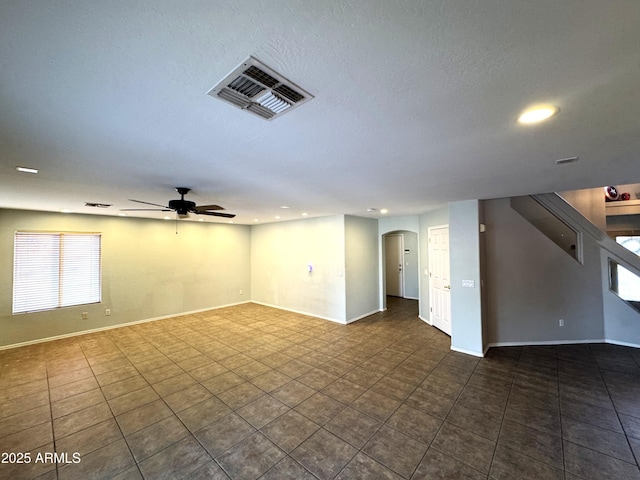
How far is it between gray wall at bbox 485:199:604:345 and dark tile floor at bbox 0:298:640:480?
0.35 meters

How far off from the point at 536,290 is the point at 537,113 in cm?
456

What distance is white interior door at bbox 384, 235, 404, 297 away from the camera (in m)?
9.39

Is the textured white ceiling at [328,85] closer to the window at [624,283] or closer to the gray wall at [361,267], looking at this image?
the window at [624,283]

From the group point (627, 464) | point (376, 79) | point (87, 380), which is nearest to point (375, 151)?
point (376, 79)

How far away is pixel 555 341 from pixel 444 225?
9.68ft

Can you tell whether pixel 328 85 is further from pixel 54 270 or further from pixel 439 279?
pixel 54 270

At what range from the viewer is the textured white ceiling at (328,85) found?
0.93m

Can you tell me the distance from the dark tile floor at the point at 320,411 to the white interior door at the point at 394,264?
452 centimetres

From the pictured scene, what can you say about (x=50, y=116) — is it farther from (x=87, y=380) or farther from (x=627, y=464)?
(x=627, y=464)

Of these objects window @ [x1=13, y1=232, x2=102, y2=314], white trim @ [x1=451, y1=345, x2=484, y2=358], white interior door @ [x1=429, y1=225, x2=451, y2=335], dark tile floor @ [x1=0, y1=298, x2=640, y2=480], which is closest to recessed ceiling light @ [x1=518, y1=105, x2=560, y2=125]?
dark tile floor @ [x1=0, y1=298, x2=640, y2=480]

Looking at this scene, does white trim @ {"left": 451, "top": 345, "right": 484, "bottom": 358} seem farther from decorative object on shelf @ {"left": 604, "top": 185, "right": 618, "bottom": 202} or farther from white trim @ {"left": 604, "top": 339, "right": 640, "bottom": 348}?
decorative object on shelf @ {"left": 604, "top": 185, "right": 618, "bottom": 202}

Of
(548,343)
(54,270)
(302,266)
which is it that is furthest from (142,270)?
(548,343)

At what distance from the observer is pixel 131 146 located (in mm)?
2074

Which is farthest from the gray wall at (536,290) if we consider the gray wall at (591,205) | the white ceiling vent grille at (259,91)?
the white ceiling vent grille at (259,91)
